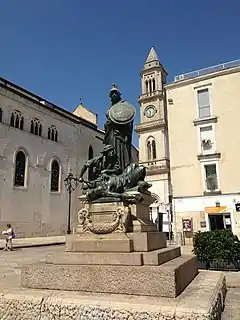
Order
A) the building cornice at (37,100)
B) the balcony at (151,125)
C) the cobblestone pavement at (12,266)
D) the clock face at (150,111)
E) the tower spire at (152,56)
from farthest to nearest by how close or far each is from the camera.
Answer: the tower spire at (152,56) < the clock face at (150,111) < the balcony at (151,125) < the building cornice at (37,100) < the cobblestone pavement at (12,266)

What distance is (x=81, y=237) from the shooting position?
4754 mm

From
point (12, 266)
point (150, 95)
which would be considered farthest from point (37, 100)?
point (12, 266)

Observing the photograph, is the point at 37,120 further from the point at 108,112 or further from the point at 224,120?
the point at 108,112

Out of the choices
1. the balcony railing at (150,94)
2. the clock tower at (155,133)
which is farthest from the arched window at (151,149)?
the balcony railing at (150,94)

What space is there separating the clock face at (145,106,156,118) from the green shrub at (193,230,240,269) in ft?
87.1

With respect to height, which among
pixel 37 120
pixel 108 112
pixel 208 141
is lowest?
pixel 108 112

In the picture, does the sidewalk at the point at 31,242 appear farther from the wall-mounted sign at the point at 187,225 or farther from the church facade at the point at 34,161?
the wall-mounted sign at the point at 187,225

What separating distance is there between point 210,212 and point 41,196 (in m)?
16.8

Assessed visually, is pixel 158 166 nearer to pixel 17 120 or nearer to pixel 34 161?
pixel 34 161

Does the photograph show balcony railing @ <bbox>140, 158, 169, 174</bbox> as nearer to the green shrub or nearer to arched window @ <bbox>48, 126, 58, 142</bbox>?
arched window @ <bbox>48, 126, 58, 142</bbox>

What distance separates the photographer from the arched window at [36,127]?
30391 mm

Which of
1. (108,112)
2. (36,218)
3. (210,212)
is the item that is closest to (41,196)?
(36,218)

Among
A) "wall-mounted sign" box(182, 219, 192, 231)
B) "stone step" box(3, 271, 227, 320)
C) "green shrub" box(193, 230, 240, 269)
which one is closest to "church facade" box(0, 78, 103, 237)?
"wall-mounted sign" box(182, 219, 192, 231)

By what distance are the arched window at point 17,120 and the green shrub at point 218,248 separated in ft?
76.7
